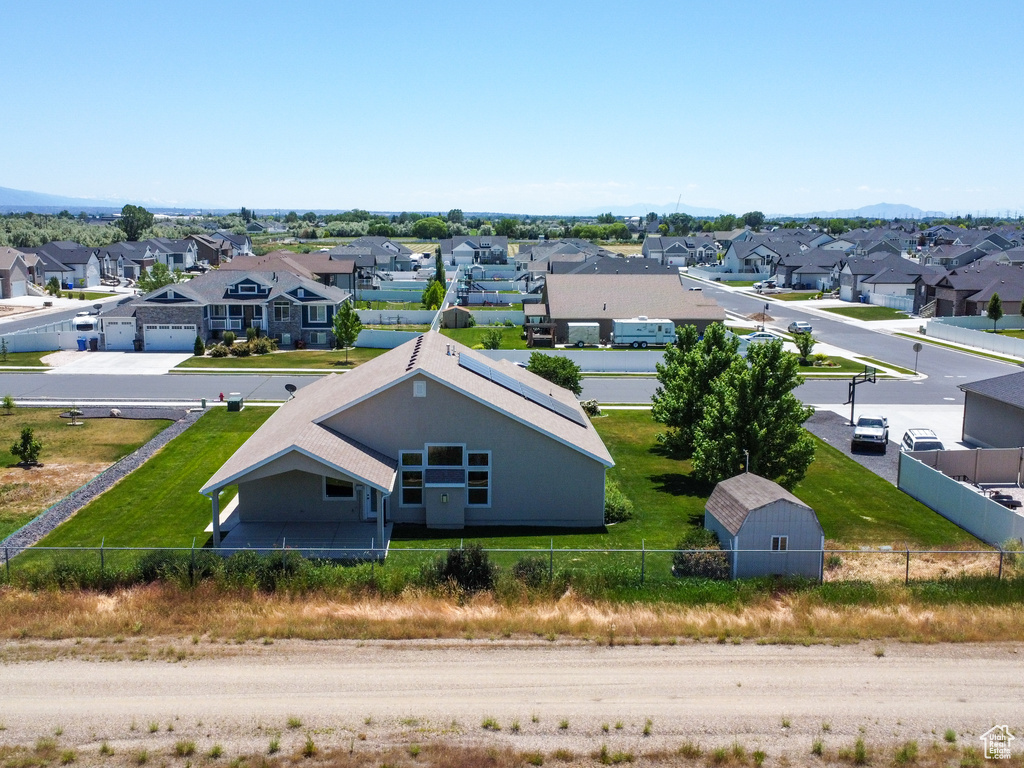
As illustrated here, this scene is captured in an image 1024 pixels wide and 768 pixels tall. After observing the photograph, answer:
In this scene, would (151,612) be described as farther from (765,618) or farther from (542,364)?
(542,364)

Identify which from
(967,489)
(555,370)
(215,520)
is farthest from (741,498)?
(555,370)

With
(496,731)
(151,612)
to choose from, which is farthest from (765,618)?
(151,612)

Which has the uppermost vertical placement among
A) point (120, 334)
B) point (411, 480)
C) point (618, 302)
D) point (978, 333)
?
point (618, 302)

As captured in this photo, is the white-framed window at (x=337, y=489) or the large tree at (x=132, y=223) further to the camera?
the large tree at (x=132, y=223)

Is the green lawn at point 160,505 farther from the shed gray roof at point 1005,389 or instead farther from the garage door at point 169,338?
the shed gray roof at point 1005,389

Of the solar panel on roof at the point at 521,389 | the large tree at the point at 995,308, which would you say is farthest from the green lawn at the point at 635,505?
the large tree at the point at 995,308

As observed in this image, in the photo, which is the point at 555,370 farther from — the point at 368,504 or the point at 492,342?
the point at 492,342
